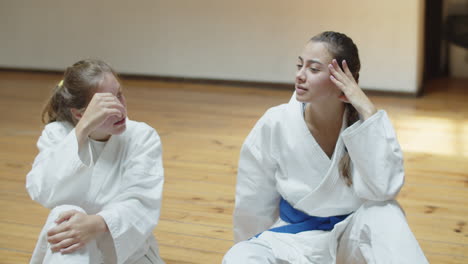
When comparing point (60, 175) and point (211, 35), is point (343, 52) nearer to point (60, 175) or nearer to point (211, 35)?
point (60, 175)

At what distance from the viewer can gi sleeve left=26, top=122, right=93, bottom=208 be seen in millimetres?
2029

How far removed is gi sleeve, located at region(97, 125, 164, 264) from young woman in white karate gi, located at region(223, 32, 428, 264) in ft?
0.87

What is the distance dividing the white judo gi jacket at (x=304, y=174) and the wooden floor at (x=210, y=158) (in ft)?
1.72

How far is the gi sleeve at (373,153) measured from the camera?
77.2 inches

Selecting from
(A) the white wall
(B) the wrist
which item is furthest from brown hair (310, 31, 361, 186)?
(A) the white wall

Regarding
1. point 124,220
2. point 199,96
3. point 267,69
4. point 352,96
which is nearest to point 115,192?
point 124,220

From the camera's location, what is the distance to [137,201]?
7.01 feet

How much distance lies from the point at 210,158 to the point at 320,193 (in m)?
2.08

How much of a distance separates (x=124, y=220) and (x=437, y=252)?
128 centimetres

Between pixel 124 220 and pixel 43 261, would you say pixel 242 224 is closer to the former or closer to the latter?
pixel 124 220

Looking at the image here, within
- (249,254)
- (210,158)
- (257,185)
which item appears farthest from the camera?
(210,158)

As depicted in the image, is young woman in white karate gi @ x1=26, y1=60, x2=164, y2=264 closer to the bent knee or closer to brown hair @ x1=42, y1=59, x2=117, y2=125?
brown hair @ x1=42, y1=59, x2=117, y2=125

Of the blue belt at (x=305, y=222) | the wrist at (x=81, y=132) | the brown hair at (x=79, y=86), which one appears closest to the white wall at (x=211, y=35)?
the blue belt at (x=305, y=222)

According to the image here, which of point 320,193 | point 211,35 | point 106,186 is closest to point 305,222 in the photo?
point 320,193
